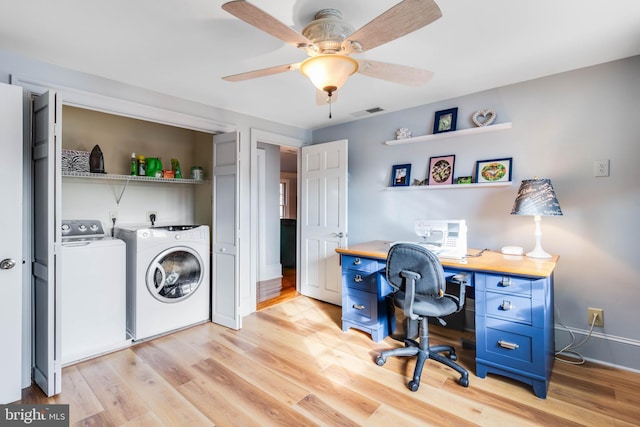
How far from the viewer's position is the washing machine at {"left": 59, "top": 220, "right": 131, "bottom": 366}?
7.81ft

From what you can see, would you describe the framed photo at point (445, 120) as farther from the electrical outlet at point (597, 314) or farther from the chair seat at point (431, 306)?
the electrical outlet at point (597, 314)

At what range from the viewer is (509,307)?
80.7 inches

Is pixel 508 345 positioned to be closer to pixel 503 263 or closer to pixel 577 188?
pixel 503 263

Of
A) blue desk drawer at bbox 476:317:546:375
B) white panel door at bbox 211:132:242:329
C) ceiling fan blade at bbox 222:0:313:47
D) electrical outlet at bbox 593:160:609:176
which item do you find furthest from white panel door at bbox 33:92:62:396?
electrical outlet at bbox 593:160:609:176

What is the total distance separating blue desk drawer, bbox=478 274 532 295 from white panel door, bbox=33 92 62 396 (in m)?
2.76

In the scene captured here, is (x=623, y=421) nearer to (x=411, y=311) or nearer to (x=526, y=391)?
(x=526, y=391)

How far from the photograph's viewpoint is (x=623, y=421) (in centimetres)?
173

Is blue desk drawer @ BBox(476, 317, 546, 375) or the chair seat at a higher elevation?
the chair seat

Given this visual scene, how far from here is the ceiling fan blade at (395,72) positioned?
1664mm

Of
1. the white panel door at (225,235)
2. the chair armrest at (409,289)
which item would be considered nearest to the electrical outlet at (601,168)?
the chair armrest at (409,289)

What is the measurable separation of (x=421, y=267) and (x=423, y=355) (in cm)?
65

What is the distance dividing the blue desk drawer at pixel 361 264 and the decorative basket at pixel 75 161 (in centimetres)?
247

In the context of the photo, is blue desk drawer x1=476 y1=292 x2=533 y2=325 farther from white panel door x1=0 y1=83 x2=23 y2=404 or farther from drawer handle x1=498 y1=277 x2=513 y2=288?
white panel door x1=0 y1=83 x2=23 y2=404

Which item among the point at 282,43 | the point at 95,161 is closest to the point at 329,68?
the point at 282,43
